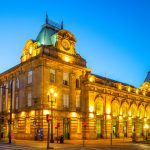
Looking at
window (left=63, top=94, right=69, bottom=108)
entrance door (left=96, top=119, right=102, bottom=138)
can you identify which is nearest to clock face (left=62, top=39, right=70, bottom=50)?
window (left=63, top=94, right=69, bottom=108)

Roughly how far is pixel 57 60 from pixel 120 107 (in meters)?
23.0

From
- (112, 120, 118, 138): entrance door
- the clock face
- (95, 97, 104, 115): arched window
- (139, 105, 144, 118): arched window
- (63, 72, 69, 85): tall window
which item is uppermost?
the clock face

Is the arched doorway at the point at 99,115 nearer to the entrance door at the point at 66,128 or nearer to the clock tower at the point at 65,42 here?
the entrance door at the point at 66,128

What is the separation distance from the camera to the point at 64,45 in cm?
5588

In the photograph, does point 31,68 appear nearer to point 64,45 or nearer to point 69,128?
point 64,45

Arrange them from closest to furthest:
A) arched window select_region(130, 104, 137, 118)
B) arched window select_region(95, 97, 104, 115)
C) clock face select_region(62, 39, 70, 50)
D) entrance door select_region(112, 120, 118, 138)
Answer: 1. clock face select_region(62, 39, 70, 50)
2. arched window select_region(95, 97, 104, 115)
3. entrance door select_region(112, 120, 118, 138)
4. arched window select_region(130, 104, 137, 118)

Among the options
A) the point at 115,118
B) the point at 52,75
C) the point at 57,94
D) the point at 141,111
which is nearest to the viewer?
the point at 57,94

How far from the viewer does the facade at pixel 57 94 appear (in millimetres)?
50125

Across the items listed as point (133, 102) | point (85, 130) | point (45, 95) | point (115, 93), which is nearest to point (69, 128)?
point (85, 130)

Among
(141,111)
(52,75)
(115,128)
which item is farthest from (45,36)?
(141,111)

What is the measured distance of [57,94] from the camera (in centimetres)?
5147

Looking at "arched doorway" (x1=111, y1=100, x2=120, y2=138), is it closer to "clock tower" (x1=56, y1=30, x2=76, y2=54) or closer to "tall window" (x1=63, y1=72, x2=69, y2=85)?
"tall window" (x1=63, y1=72, x2=69, y2=85)

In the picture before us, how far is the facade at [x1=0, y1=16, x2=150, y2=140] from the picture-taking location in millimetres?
50125

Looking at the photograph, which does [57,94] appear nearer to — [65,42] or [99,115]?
[65,42]
